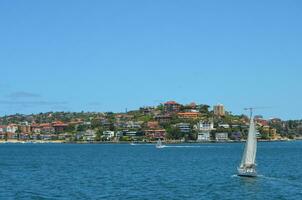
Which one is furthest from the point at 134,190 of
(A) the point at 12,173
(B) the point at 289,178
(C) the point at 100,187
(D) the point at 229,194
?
(A) the point at 12,173

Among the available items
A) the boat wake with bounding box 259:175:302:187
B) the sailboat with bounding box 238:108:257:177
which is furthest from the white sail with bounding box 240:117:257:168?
the boat wake with bounding box 259:175:302:187

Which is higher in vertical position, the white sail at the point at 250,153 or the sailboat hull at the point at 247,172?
the white sail at the point at 250,153

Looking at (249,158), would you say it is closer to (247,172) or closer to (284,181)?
(247,172)

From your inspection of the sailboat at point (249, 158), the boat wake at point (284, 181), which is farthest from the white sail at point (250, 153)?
the boat wake at point (284, 181)

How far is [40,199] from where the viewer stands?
171 feet

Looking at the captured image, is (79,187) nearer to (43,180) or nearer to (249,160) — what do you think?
(43,180)

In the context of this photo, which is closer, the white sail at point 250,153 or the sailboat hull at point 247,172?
the white sail at point 250,153

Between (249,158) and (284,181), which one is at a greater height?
(249,158)

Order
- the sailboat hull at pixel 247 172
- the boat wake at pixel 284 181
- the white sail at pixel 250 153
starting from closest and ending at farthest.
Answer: the boat wake at pixel 284 181 < the white sail at pixel 250 153 < the sailboat hull at pixel 247 172

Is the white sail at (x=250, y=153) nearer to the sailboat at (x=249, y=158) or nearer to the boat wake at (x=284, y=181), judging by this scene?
the sailboat at (x=249, y=158)

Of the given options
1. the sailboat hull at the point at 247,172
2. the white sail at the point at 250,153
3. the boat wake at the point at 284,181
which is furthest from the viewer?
the sailboat hull at the point at 247,172

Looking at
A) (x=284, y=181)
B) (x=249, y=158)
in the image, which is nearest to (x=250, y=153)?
(x=249, y=158)

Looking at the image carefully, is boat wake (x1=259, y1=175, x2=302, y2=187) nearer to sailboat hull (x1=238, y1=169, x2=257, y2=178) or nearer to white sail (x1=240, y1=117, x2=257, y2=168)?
sailboat hull (x1=238, y1=169, x2=257, y2=178)

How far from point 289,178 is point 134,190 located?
20.7 metres
